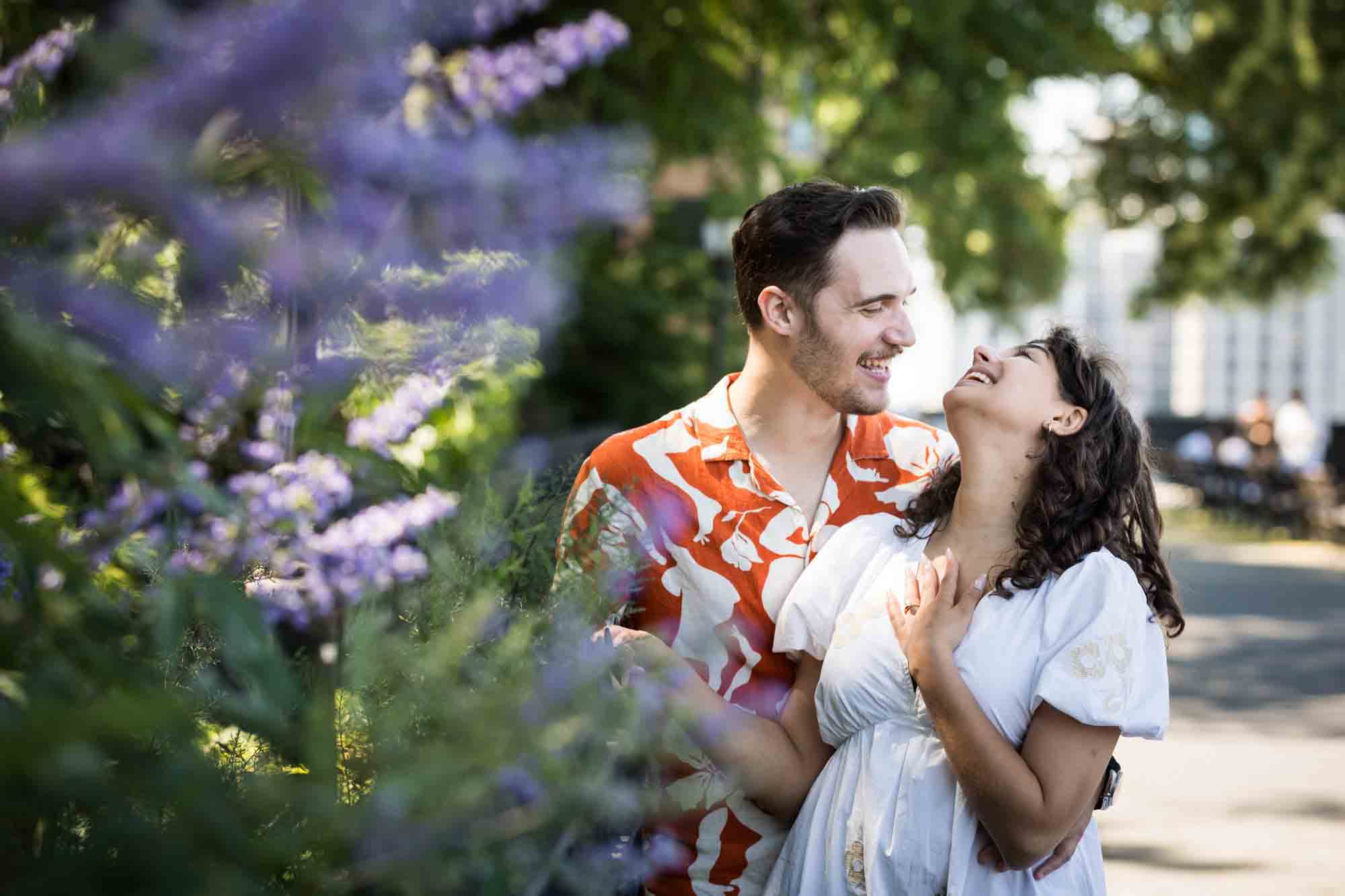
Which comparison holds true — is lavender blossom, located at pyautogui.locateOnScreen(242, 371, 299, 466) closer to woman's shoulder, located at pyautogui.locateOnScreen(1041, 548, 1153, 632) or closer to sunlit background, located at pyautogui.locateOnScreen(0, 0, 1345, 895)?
sunlit background, located at pyautogui.locateOnScreen(0, 0, 1345, 895)

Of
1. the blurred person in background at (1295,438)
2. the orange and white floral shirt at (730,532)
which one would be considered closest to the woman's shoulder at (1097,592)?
the orange and white floral shirt at (730,532)

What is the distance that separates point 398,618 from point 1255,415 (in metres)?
25.3

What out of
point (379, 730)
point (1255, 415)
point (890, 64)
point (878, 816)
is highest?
point (379, 730)

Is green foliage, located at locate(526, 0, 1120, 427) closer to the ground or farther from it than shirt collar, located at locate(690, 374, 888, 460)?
closer to the ground

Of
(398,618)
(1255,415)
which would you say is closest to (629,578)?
(398,618)

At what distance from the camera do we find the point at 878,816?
7.52 ft

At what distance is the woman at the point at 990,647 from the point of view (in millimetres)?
2172

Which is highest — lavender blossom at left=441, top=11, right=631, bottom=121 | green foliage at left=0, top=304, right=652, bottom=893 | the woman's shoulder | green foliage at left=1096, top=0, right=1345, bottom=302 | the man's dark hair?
green foliage at left=0, top=304, right=652, bottom=893

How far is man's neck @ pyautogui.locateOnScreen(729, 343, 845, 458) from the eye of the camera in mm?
2854

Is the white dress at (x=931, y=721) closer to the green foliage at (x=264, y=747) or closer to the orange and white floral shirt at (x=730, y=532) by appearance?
the orange and white floral shirt at (x=730, y=532)

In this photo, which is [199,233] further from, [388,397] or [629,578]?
[388,397]

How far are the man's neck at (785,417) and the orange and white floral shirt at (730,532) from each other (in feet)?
0.11

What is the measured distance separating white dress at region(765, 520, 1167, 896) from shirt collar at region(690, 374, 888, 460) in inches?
18.5

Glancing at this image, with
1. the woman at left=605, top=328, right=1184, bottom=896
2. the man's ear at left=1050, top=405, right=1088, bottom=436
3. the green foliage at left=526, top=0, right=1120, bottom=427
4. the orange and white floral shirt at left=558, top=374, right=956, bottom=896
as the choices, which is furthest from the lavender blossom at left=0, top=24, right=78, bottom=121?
the green foliage at left=526, top=0, right=1120, bottom=427
